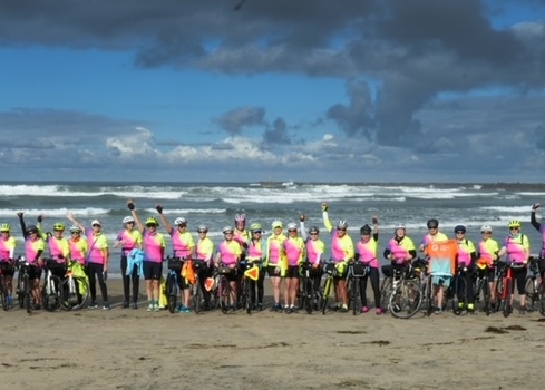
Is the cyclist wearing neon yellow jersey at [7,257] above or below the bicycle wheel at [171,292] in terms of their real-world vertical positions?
above

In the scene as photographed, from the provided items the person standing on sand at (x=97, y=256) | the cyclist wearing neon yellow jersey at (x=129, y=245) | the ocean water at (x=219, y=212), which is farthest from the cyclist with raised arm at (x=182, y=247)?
the ocean water at (x=219, y=212)

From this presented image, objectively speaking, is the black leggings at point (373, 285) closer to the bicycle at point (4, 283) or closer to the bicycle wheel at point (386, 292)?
the bicycle wheel at point (386, 292)

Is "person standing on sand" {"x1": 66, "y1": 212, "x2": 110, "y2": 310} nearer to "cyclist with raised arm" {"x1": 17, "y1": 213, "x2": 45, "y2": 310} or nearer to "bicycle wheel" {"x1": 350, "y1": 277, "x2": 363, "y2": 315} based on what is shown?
"cyclist with raised arm" {"x1": 17, "y1": 213, "x2": 45, "y2": 310}

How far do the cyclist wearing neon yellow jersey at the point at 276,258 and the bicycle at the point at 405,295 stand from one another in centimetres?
186

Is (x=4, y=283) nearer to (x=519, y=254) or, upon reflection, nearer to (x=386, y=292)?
(x=386, y=292)

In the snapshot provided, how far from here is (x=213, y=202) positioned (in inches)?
2245

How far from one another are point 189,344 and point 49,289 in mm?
4339

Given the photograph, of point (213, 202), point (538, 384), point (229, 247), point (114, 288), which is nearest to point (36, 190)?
point (213, 202)

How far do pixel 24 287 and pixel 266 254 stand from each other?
4038mm

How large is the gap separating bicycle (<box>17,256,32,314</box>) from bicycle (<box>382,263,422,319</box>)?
5.82 m

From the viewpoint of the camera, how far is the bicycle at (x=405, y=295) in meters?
13.7

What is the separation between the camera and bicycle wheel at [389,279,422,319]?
13.7m

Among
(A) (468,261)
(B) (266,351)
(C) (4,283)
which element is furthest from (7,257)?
(A) (468,261)

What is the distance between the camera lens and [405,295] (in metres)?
13.8
